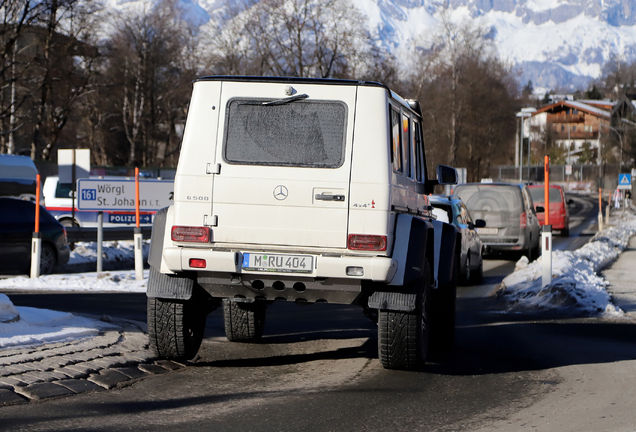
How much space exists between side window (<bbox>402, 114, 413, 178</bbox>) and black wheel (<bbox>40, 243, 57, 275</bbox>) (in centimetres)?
1156

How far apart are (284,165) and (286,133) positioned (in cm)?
26

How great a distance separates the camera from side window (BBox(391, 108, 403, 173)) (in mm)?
6667

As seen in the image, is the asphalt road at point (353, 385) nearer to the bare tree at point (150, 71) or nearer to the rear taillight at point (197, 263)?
the rear taillight at point (197, 263)

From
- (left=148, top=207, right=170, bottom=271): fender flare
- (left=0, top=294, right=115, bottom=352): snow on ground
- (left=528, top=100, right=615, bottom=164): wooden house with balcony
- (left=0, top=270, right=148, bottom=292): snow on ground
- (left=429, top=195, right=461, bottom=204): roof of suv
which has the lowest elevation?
(left=0, top=270, right=148, bottom=292): snow on ground

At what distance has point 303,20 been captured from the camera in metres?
52.6

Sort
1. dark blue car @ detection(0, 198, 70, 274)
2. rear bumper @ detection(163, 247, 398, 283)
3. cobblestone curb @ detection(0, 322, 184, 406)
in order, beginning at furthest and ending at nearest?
dark blue car @ detection(0, 198, 70, 274), rear bumper @ detection(163, 247, 398, 283), cobblestone curb @ detection(0, 322, 184, 406)

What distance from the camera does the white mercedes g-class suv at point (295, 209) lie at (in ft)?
20.9

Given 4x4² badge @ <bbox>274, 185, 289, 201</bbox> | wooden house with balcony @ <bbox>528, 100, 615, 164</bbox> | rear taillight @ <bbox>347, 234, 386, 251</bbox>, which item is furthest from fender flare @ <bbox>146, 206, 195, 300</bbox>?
wooden house with balcony @ <bbox>528, 100, 615, 164</bbox>

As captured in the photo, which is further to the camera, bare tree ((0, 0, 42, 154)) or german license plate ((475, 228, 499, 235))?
bare tree ((0, 0, 42, 154))

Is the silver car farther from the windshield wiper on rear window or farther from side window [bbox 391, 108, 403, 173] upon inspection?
the windshield wiper on rear window

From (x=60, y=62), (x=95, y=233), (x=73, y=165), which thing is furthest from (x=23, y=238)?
(x=60, y=62)

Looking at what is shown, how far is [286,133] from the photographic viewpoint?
6.54m

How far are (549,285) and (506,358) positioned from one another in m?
4.82

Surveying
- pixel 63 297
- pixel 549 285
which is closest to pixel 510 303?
pixel 549 285
